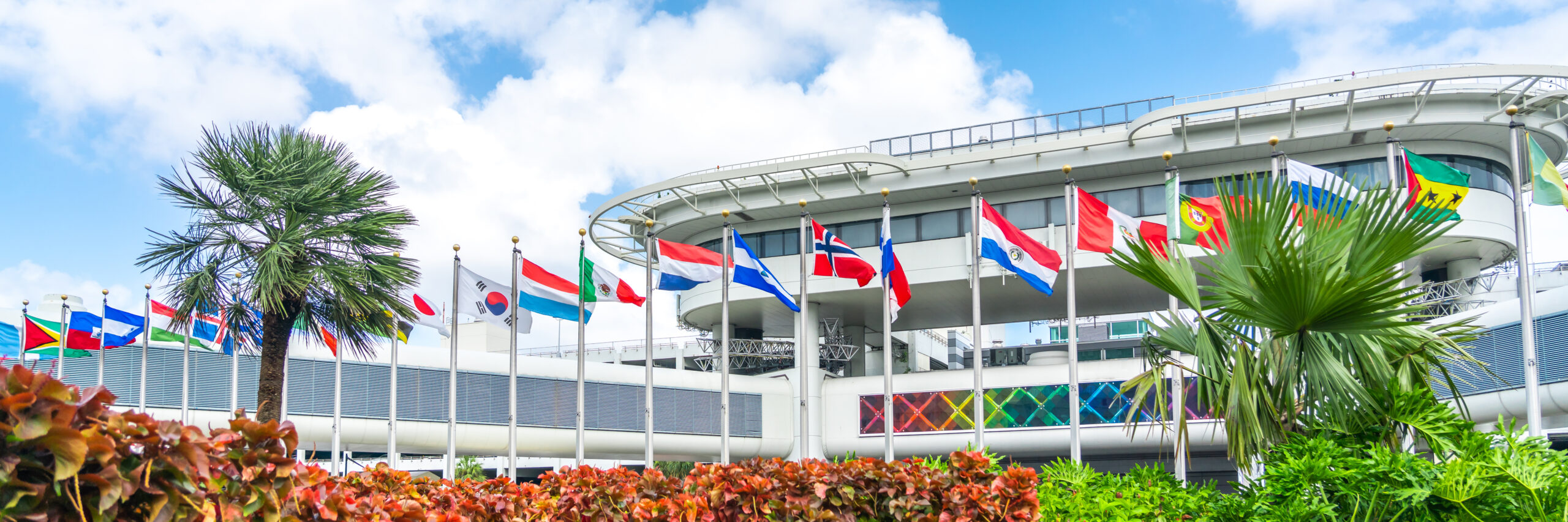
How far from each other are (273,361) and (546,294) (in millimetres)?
8577

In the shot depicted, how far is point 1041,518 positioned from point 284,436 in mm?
6659

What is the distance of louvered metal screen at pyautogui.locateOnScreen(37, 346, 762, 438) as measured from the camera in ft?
101

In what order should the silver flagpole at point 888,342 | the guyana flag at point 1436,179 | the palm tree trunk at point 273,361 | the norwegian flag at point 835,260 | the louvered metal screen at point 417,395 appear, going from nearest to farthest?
the palm tree trunk at point 273,361, the guyana flag at point 1436,179, the norwegian flag at point 835,260, the silver flagpole at point 888,342, the louvered metal screen at point 417,395

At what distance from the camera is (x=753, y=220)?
38.6 m

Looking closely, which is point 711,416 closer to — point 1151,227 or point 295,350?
point 295,350

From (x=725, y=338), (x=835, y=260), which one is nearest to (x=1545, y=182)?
(x=835, y=260)

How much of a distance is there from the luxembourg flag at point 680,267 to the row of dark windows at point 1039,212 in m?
11.6

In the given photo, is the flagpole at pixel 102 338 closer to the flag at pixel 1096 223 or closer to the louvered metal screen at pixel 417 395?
the louvered metal screen at pixel 417 395

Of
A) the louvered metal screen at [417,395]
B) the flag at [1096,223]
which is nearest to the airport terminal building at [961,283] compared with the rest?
the louvered metal screen at [417,395]

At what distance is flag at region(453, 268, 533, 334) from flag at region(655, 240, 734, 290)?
3972 mm

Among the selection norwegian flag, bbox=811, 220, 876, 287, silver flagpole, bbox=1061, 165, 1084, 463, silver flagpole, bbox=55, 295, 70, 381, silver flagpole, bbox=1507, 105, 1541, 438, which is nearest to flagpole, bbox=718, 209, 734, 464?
norwegian flag, bbox=811, 220, 876, 287

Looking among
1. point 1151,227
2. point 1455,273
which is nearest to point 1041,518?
point 1151,227

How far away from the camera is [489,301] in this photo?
86.2 feet

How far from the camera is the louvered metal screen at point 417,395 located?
3066 cm
